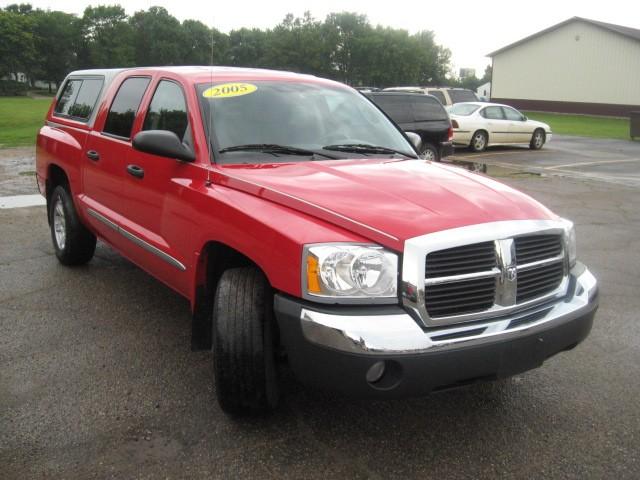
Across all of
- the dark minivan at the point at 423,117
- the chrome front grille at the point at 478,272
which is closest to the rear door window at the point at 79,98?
the chrome front grille at the point at 478,272

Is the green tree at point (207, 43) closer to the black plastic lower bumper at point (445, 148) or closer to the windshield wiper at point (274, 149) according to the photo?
the windshield wiper at point (274, 149)

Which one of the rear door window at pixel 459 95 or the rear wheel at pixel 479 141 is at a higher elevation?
the rear door window at pixel 459 95

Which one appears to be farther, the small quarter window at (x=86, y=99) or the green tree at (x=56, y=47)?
the green tree at (x=56, y=47)

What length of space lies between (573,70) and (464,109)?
33.4 m

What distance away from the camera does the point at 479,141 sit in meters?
18.9

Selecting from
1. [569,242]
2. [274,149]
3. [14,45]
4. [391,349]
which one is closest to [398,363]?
[391,349]

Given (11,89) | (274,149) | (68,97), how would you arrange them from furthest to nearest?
(11,89), (68,97), (274,149)

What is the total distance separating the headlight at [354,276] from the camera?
8.90ft

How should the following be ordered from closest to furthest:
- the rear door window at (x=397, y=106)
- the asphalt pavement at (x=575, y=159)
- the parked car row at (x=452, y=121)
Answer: the rear door window at (x=397, y=106)
the parked car row at (x=452, y=121)
the asphalt pavement at (x=575, y=159)

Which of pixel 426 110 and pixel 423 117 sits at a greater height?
pixel 426 110

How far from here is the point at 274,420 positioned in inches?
129

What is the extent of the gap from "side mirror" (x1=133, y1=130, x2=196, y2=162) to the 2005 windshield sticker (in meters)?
0.47

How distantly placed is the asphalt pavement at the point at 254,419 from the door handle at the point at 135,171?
108 centimetres

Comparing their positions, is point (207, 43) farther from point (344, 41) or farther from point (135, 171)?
point (344, 41)
